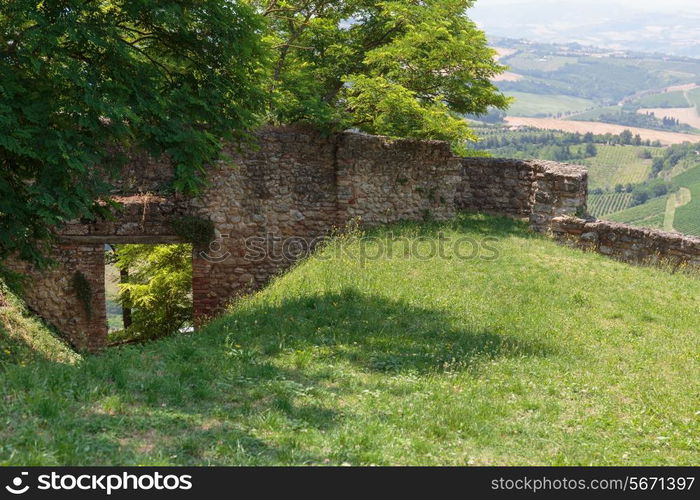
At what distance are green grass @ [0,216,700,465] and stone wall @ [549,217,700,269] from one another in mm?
2043

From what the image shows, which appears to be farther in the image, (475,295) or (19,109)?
(475,295)

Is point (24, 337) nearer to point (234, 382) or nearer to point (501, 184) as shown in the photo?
point (234, 382)

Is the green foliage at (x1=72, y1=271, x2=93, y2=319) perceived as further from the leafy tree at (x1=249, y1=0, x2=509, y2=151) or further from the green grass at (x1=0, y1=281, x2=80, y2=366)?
the leafy tree at (x1=249, y1=0, x2=509, y2=151)

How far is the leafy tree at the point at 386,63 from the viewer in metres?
18.6

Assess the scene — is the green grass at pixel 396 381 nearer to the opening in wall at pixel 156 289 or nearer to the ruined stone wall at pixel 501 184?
the ruined stone wall at pixel 501 184

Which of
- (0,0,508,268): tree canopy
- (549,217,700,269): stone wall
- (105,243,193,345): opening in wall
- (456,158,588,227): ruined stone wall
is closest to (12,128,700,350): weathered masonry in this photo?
(549,217,700,269): stone wall

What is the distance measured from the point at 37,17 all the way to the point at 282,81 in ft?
33.8

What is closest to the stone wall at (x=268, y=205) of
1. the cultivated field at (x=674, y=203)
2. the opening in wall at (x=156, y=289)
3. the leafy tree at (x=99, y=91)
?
the leafy tree at (x=99, y=91)

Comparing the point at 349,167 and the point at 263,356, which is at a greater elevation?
the point at 349,167

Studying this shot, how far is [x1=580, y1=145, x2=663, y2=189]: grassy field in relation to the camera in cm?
14025
